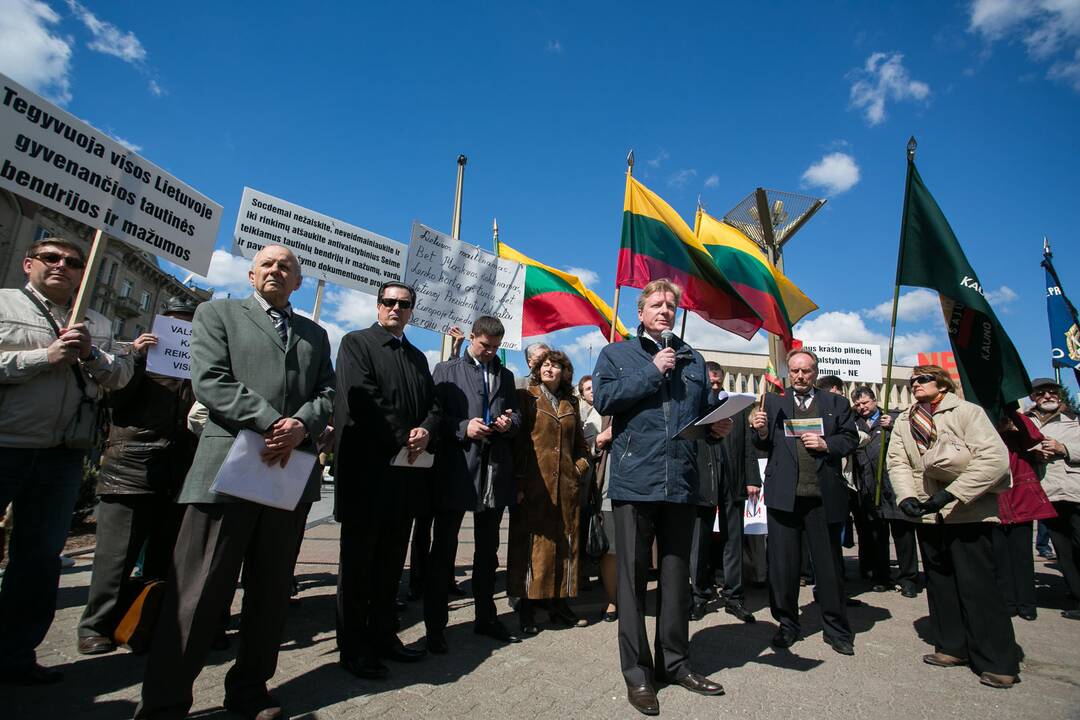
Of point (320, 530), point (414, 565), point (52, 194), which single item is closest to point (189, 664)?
point (52, 194)

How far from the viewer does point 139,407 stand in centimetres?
407

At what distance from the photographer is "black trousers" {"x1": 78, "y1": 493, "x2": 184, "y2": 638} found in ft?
12.1

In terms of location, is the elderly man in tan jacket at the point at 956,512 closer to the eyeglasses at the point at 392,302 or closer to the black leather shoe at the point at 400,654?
the black leather shoe at the point at 400,654

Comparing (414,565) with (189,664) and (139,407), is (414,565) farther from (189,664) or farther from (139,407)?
(189,664)

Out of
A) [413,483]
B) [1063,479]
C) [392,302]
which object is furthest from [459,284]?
[1063,479]

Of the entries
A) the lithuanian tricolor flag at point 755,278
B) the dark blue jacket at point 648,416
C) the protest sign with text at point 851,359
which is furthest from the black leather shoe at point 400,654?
the protest sign with text at point 851,359

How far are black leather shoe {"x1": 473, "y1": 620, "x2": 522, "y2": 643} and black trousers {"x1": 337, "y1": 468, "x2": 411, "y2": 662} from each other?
850 millimetres

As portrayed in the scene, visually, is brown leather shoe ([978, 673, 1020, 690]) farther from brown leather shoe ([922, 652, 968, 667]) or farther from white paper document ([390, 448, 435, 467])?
white paper document ([390, 448, 435, 467])

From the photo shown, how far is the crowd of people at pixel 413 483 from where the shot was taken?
2.79m

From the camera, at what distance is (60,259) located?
3324mm

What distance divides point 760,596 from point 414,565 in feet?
12.2

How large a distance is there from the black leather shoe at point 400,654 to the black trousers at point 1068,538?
Answer: 6653mm

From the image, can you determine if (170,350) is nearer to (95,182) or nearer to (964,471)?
(95,182)

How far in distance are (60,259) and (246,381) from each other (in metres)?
1.56
